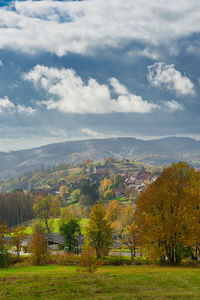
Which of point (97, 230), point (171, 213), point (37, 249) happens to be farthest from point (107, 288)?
point (37, 249)

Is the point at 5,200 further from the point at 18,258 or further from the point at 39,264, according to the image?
the point at 39,264

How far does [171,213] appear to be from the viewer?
1324 inches

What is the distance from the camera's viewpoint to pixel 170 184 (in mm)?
34125

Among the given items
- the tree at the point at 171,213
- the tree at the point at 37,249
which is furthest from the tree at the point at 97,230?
the tree at the point at 171,213

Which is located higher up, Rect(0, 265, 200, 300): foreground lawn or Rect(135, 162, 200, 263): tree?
Rect(135, 162, 200, 263): tree

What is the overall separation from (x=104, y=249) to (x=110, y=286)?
33.4 m

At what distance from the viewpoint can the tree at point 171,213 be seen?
32656 mm

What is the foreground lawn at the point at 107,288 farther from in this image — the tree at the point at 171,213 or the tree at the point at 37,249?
the tree at the point at 37,249

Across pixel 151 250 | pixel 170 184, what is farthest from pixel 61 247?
pixel 170 184

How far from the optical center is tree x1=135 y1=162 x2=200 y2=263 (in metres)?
32.7

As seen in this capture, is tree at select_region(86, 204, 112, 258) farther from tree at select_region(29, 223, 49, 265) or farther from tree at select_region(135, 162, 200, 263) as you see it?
tree at select_region(135, 162, 200, 263)

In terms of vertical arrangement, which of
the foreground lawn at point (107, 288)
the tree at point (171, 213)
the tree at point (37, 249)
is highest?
the tree at point (171, 213)

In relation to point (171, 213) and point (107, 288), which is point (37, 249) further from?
point (107, 288)

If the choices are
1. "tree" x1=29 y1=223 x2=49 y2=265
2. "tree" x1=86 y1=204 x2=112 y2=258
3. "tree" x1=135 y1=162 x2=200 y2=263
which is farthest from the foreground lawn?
"tree" x1=29 y1=223 x2=49 y2=265
